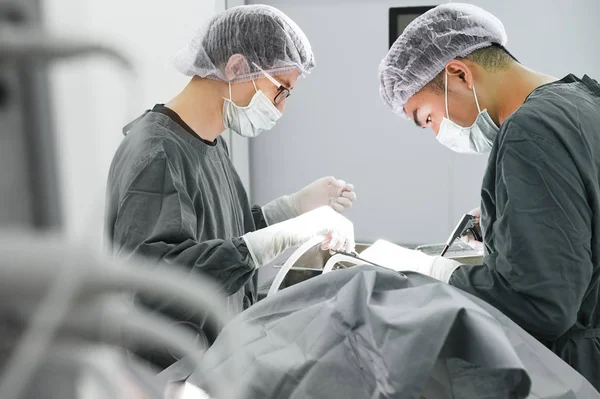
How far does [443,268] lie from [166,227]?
72 cm

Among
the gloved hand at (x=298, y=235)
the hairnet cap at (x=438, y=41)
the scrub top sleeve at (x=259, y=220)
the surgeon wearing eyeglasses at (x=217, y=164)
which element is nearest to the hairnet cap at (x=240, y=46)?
the surgeon wearing eyeglasses at (x=217, y=164)

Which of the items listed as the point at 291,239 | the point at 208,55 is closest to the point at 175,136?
the point at 208,55

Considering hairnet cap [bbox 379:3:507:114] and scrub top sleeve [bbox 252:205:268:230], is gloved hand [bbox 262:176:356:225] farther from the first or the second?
hairnet cap [bbox 379:3:507:114]

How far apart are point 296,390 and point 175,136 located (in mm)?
844

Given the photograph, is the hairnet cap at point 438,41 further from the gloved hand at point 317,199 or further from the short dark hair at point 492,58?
the gloved hand at point 317,199

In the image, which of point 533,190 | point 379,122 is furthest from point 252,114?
point 379,122

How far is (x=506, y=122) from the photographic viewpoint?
1.24 metres

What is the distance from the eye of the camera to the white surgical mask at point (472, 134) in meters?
1.51

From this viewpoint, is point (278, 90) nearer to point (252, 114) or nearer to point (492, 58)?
point (252, 114)

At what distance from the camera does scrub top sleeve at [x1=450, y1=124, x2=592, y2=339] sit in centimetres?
113

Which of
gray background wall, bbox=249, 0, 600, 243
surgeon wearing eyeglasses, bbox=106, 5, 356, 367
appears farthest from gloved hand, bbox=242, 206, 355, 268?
gray background wall, bbox=249, 0, 600, 243

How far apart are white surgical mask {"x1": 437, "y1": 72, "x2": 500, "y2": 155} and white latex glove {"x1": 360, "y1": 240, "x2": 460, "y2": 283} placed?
0.35 meters

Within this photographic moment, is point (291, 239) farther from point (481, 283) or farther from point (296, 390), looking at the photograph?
point (296, 390)

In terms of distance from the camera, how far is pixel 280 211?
2.14m
